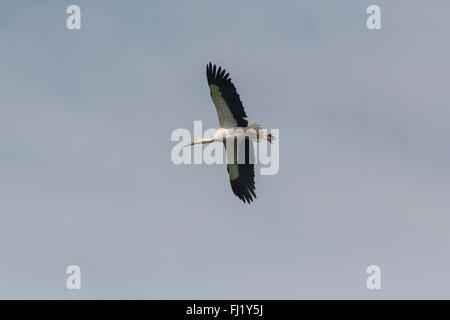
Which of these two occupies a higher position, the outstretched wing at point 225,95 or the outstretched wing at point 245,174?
the outstretched wing at point 225,95

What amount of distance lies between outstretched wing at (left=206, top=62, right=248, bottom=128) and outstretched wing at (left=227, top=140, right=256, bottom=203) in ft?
3.93

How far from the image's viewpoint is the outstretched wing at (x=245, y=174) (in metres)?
21.4

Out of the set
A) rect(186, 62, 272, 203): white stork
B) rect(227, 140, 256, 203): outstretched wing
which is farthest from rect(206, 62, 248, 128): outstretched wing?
rect(227, 140, 256, 203): outstretched wing

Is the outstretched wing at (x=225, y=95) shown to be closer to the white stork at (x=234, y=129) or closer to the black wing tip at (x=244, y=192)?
the white stork at (x=234, y=129)

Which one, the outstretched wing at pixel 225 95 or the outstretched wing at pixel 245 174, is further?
the outstretched wing at pixel 245 174

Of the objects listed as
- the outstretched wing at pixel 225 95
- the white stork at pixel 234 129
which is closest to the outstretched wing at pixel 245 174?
the white stork at pixel 234 129
